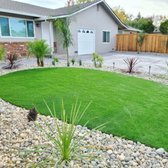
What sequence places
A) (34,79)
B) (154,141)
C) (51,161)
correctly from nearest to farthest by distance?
(51,161), (154,141), (34,79)

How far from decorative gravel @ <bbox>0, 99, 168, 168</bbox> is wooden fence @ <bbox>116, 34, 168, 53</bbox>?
17.8 meters

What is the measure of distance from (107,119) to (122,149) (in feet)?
3.44

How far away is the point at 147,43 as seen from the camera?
19.9 m

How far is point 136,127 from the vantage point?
3764mm

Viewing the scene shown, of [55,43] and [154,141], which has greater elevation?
[55,43]

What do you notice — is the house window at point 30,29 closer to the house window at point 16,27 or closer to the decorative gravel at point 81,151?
the house window at point 16,27

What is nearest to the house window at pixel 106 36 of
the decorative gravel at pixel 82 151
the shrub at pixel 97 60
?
the shrub at pixel 97 60

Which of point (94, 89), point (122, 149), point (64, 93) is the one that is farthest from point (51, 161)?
point (94, 89)

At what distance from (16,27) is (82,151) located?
13.2 metres

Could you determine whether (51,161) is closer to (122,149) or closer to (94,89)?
(122,149)

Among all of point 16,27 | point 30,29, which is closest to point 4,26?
point 16,27

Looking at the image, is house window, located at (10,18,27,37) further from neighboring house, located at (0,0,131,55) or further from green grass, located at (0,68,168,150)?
green grass, located at (0,68,168,150)

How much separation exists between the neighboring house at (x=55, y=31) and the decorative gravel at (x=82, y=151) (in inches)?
446

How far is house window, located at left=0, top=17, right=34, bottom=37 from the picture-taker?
1349cm
